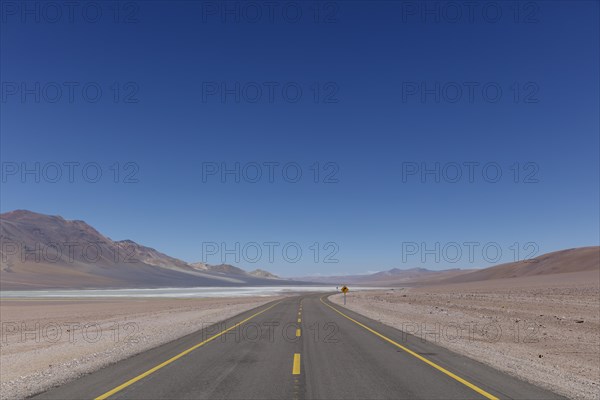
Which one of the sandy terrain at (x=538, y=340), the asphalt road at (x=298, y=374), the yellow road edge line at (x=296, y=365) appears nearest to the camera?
the asphalt road at (x=298, y=374)

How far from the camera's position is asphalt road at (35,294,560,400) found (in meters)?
8.53

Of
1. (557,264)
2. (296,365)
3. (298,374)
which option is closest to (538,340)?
(296,365)

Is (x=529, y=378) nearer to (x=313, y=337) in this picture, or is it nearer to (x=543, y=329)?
(x=313, y=337)

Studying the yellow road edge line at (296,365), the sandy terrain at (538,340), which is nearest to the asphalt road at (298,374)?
the yellow road edge line at (296,365)

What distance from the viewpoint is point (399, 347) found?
48.0 ft

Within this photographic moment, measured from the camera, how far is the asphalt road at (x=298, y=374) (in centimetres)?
853

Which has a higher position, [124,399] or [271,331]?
[124,399]

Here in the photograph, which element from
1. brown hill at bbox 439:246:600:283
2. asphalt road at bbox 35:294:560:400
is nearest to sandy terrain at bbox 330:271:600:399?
asphalt road at bbox 35:294:560:400

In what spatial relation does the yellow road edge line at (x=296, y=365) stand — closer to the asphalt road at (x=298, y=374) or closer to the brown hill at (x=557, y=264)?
the asphalt road at (x=298, y=374)

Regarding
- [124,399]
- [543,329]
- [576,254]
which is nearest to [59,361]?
[124,399]

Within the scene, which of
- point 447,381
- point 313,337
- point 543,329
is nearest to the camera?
point 447,381

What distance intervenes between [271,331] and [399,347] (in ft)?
22.9

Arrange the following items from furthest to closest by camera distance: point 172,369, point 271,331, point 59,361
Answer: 1. point 271,331
2. point 59,361
3. point 172,369

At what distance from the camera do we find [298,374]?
1029 cm
